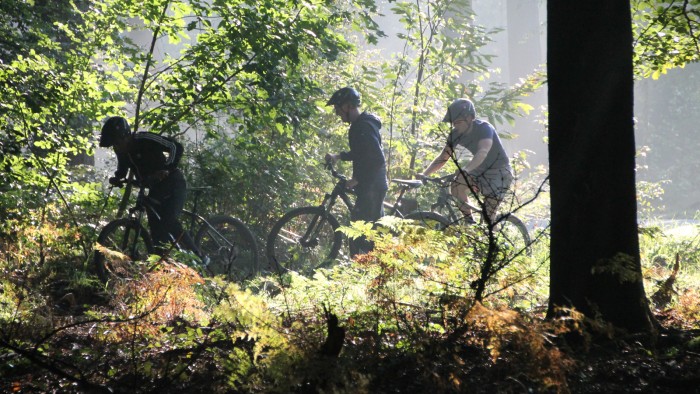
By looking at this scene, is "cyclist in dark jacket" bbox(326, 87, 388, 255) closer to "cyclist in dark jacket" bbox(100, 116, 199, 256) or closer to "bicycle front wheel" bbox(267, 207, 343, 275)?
"bicycle front wheel" bbox(267, 207, 343, 275)

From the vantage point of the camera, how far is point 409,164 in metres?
12.1

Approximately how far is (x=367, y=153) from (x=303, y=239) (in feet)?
4.97

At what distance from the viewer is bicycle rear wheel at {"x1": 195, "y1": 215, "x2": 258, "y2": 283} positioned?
8.69 m

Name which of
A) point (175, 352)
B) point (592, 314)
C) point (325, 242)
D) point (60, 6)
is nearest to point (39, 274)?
point (175, 352)

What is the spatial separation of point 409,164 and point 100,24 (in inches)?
229

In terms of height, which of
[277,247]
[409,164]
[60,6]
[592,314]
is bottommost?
[592,314]

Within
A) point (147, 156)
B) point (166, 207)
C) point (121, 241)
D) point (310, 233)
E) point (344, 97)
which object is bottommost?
point (121, 241)

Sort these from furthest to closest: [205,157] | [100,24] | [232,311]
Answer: [205,157]
[100,24]
[232,311]

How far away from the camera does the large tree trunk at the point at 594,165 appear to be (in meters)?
3.76

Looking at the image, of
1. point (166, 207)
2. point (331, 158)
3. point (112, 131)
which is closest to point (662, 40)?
point (331, 158)

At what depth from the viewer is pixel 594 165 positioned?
12.4 feet

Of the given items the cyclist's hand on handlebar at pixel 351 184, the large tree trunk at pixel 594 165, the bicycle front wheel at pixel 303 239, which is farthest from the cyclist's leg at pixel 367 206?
the large tree trunk at pixel 594 165

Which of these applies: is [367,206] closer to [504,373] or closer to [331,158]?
[331,158]

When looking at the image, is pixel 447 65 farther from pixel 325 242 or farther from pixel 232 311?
pixel 232 311
